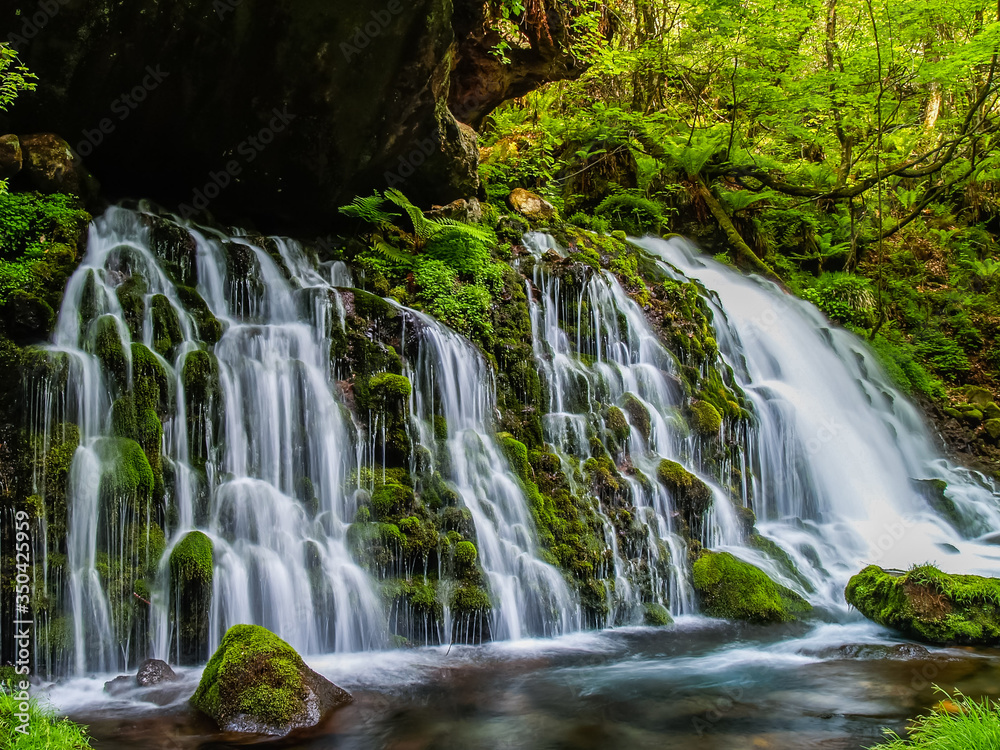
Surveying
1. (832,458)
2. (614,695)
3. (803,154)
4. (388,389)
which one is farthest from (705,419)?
(803,154)

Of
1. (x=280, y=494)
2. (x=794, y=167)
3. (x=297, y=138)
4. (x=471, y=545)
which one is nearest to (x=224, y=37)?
(x=297, y=138)

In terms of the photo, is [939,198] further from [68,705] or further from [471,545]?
[68,705]

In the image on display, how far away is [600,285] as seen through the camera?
1094 cm

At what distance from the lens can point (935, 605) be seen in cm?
704

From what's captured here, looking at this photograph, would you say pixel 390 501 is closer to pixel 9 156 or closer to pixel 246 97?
pixel 246 97

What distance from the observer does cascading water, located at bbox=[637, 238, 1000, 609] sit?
948 cm

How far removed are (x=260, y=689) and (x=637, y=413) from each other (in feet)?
19.5

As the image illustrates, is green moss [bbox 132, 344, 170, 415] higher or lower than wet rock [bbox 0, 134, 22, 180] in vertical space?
lower

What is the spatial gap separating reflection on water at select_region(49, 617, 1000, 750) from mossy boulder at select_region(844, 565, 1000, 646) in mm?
244

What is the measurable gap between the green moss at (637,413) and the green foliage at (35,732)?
678 cm

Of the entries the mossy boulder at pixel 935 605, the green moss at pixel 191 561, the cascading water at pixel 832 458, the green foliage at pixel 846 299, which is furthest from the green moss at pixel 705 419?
the green foliage at pixel 846 299

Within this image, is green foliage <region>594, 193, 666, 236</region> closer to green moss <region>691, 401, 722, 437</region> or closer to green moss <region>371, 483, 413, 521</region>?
green moss <region>691, 401, 722, 437</region>

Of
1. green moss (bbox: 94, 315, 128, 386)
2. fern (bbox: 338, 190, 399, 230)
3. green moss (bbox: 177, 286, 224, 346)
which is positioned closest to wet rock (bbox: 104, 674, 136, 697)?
green moss (bbox: 94, 315, 128, 386)

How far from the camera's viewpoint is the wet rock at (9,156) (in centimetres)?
761
